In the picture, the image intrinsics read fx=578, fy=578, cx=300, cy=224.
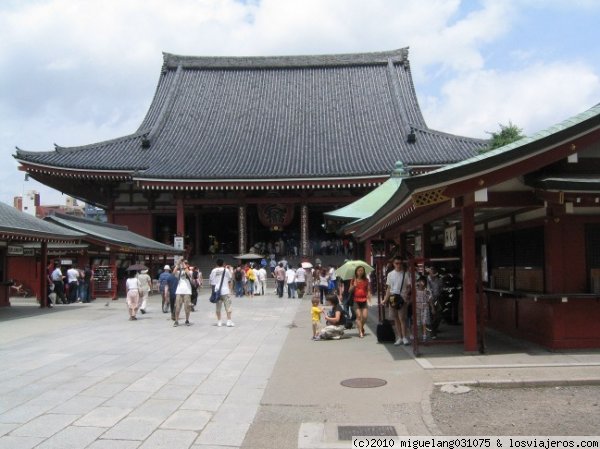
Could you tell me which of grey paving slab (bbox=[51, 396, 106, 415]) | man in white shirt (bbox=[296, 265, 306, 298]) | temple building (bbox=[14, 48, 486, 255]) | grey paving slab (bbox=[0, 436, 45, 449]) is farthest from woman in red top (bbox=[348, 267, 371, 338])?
temple building (bbox=[14, 48, 486, 255])

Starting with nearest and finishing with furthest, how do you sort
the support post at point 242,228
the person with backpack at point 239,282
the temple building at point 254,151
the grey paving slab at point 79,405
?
the grey paving slab at point 79,405 → the person with backpack at point 239,282 → the temple building at point 254,151 → the support post at point 242,228

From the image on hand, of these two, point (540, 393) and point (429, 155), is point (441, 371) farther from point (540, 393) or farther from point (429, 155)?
point (429, 155)

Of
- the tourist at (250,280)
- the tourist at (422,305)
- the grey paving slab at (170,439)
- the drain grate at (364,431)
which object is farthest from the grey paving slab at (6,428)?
the tourist at (250,280)

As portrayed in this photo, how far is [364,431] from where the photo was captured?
5.89 m

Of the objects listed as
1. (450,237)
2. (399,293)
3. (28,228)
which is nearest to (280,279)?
(28,228)

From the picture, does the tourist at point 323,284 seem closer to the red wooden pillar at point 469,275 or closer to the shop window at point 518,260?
the shop window at point 518,260

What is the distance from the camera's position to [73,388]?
7.92 m

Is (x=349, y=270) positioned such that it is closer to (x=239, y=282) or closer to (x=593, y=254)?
(x=593, y=254)

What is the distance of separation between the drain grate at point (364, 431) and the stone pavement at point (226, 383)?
42mm

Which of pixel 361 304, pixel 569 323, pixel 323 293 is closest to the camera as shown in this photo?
pixel 569 323

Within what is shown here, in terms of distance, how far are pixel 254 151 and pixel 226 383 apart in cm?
2853

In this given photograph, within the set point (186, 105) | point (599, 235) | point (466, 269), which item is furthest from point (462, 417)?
point (186, 105)

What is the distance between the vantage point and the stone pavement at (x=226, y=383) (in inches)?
235

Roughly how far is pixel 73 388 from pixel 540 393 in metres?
6.16
